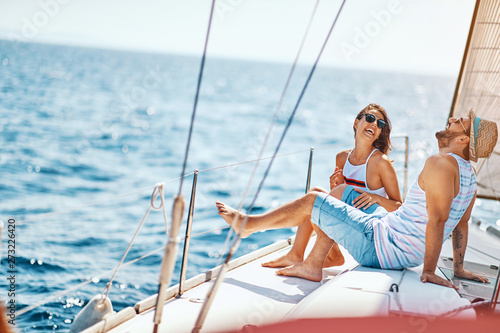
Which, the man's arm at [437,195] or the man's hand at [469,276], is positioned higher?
the man's arm at [437,195]

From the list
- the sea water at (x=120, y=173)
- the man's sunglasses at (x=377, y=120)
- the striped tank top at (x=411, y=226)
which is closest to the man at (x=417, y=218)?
the striped tank top at (x=411, y=226)

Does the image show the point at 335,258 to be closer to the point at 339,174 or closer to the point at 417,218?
the point at 339,174

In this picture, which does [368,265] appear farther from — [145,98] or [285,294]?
[145,98]

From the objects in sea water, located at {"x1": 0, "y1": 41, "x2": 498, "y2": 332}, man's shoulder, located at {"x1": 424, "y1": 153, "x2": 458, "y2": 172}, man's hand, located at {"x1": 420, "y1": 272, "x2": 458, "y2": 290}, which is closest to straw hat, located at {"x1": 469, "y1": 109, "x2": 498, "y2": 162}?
man's shoulder, located at {"x1": 424, "y1": 153, "x2": 458, "y2": 172}

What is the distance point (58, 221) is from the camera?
265 inches

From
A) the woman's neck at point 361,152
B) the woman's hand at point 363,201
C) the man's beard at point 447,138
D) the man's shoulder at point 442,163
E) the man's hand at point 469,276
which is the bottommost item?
the man's hand at point 469,276

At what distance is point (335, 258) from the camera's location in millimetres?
2846

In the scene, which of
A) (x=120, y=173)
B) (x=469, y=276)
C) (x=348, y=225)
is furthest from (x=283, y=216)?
(x=120, y=173)

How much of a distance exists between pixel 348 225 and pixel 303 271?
37 centimetres

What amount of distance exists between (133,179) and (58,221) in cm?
376

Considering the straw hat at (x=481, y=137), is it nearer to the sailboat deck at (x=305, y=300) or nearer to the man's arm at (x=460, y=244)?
the man's arm at (x=460, y=244)

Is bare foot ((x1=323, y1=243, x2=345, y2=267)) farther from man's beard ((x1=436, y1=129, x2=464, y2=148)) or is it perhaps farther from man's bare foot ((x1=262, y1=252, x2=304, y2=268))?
man's beard ((x1=436, y1=129, x2=464, y2=148))

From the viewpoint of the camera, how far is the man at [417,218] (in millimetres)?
2184

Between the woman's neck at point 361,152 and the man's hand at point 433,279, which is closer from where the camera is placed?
the man's hand at point 433,279
